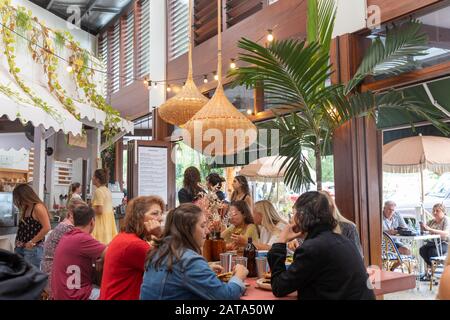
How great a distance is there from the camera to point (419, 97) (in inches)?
182

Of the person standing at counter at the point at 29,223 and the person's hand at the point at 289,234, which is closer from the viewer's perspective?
the person's hand at the point at 289,234

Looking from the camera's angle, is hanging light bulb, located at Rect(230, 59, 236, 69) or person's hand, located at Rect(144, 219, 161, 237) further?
hanging light bulb, located at Rect(230, 59, 236, 69)

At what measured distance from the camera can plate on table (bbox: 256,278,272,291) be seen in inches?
97.0

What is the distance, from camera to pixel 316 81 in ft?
12.2

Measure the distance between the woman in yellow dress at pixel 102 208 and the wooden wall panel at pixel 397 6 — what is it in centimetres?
349

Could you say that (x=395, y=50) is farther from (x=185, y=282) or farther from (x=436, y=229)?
(x=436, y=229)

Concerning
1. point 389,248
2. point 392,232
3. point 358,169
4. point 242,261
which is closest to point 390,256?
point 389,248

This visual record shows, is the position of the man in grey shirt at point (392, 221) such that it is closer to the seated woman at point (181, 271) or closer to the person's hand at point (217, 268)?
the person's hand at point (217, 268)

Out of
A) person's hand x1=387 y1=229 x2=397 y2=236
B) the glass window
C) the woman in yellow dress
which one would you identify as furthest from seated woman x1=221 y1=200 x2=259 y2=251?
person's hand x1=387 y1=229 x2=397 y2=236

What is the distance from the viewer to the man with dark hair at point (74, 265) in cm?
296

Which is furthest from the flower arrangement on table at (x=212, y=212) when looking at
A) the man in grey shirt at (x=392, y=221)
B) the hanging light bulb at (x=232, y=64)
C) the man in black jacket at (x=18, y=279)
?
the man in grey shirt at (x=392, y=221)

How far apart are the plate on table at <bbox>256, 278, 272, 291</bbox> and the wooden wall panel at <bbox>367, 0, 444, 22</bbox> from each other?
111 inches

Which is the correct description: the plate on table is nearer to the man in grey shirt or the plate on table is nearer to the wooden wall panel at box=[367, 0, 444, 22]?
the wooden wall panel at box=[367, 0, 444, 22]
